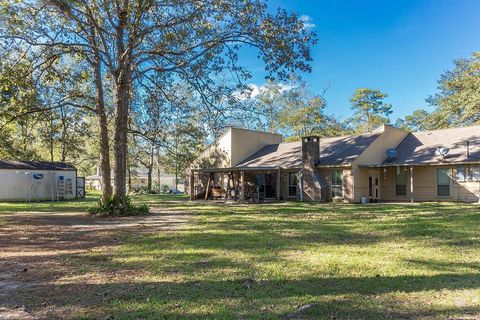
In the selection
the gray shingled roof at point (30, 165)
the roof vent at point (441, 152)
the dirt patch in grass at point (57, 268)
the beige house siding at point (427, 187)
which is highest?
the roof vent at point (441, 152)

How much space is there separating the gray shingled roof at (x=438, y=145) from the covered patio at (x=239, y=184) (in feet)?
25.4

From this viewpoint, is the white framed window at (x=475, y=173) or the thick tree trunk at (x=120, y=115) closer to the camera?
the thick tree trunk at (x=120, y=115)

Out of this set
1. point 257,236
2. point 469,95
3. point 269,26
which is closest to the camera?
point 257,236

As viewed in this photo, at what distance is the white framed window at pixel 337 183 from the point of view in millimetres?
23125

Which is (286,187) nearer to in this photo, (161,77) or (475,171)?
(475,171)

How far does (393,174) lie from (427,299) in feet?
70.5

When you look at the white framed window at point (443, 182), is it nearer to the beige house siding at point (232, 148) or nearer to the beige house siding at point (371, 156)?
the beige house siding at point (371, 156)

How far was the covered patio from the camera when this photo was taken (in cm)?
2441

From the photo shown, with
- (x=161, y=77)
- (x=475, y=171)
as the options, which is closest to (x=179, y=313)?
(x=161, y=77)

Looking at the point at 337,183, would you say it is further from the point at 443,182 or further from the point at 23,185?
the point at 23,185

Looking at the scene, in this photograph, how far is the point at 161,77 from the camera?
622 inches

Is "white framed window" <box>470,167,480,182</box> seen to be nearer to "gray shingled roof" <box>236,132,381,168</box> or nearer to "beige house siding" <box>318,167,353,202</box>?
"gray shingled roof" <box>236,132,381,168</box>

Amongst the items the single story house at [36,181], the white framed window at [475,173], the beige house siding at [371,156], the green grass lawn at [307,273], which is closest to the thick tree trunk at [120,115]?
the green grass lawn at [307,273]

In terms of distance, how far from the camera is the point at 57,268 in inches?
246
